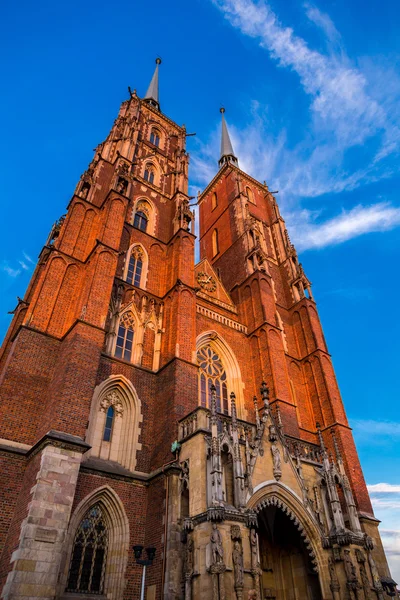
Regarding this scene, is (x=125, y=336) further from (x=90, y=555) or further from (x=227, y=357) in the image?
(x=90, y=555)

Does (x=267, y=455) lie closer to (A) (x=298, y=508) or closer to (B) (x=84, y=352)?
(A) (x=298, y=508)

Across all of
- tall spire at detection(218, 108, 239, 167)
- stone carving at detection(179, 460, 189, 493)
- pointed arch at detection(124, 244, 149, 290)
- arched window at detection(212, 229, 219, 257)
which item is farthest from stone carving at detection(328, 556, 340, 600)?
tall spire at detection(218, 108, 239, 167)

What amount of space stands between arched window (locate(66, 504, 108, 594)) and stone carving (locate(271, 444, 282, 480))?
18.0ft

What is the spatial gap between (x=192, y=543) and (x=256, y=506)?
230cm

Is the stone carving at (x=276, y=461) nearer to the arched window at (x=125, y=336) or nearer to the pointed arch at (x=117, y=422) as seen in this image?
the pointed arch at (x=117, y=422)

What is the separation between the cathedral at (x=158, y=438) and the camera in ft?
35.5

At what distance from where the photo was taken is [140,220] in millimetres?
22797

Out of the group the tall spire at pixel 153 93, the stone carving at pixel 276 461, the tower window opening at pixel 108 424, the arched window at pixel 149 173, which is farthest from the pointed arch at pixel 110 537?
the tall spire at pixel 153 93

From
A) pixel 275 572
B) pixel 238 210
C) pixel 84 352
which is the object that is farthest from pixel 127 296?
pixel 238 210

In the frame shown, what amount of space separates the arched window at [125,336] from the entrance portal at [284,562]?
770 centimetres

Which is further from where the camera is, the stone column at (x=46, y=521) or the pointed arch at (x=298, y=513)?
the pointed arch at (x=298, y=513)

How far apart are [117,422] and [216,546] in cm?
590

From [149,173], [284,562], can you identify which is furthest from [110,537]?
[149,173]

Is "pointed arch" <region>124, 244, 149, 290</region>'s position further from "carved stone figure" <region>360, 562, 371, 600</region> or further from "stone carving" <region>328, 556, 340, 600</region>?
"carved stone figure" <region>360, 562, 371, 600</region>
